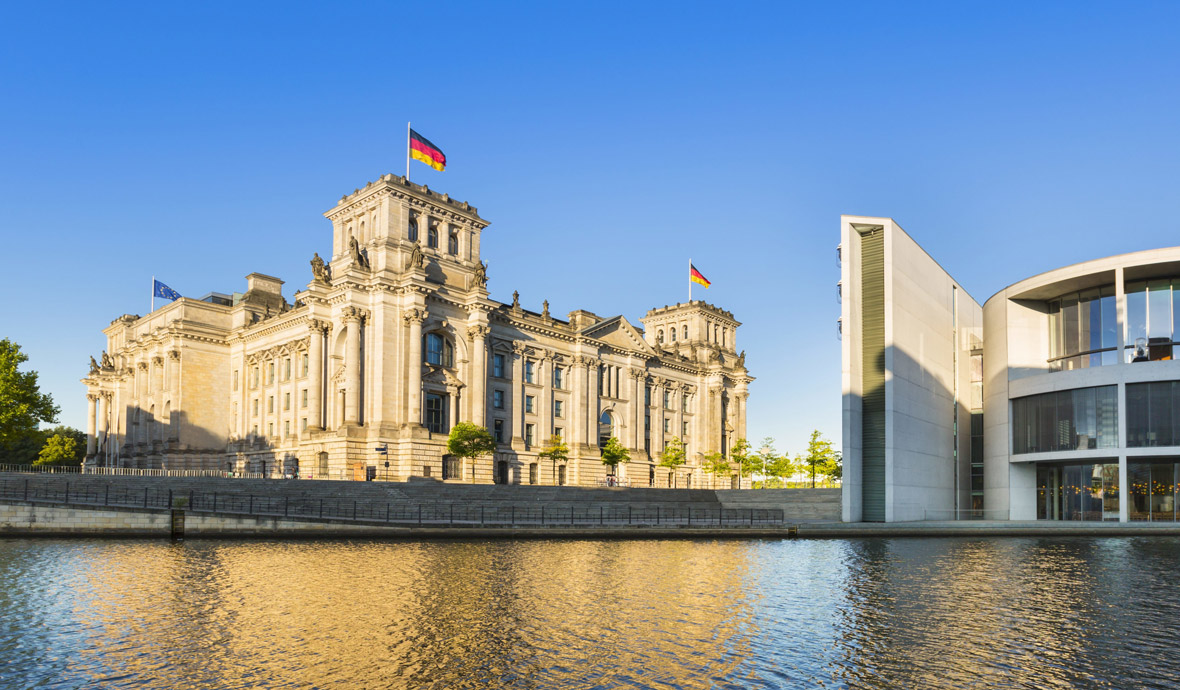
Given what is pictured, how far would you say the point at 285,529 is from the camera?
39.4 m

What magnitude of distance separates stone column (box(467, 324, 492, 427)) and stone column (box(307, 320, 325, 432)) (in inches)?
492

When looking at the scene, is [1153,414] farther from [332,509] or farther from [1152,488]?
[332,509]

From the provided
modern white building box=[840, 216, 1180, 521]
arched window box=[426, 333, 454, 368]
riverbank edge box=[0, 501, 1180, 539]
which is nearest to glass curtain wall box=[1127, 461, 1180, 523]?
modern white building box=[840, 216, 1180, 521]

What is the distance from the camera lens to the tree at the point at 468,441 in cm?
6944

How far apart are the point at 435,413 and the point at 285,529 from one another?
3553cm

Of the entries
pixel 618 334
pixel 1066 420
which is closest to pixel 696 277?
pixel 618 334

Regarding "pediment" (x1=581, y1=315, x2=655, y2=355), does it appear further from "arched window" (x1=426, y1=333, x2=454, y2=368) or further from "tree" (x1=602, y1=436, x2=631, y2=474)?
"arched window" (x1=426, y1=333, x2=454, y2=368)

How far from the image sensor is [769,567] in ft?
95.0

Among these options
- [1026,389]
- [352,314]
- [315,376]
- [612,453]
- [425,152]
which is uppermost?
[425,152]

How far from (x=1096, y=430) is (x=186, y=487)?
5274cm

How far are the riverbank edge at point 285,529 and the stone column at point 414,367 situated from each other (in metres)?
30.4

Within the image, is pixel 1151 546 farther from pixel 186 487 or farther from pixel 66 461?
pixel 66 461

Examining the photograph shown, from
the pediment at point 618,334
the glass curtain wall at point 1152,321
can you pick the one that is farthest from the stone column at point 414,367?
the glass curtain wall at point 1152,321

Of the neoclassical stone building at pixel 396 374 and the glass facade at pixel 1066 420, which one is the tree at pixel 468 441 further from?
the glass facade at pixel 1066 420
